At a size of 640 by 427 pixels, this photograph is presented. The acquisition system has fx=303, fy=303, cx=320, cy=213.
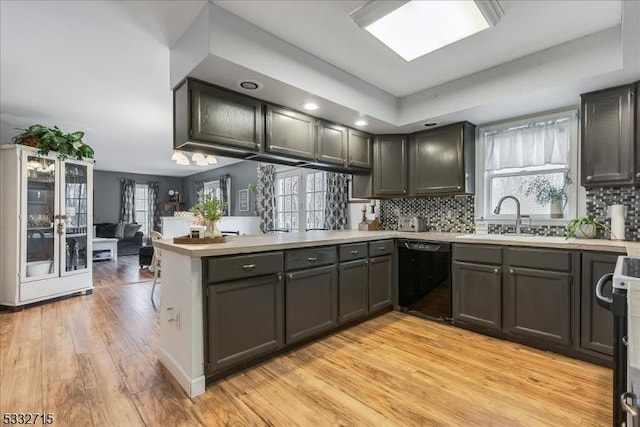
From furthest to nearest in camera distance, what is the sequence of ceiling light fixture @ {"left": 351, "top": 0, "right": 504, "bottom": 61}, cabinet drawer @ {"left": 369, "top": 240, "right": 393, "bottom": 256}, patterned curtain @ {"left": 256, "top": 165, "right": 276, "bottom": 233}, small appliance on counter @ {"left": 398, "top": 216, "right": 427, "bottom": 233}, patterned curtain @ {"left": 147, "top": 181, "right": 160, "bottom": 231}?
patterned curtain @ {"left": 147, "top": 181, "right": 160, "bottom": 231}
patterned curtain @ {"left": 256, "top": 165, "right": 276, "bottom": 233}
small appliance on counter @ {"left": 398, "top": 216, "right": 427, "bottom": 233}
cabinet drawer @ {"left": 369, "top": 240, "right": 393, "bottom": 256}
ceiling light fixture @ {"left": 351, "top": 0, "right": 504, "bottom": 61}

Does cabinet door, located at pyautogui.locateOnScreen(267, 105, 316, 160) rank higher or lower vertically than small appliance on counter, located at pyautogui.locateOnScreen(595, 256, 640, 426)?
higher

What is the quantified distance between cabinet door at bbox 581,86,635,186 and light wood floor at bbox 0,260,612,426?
1505 mm

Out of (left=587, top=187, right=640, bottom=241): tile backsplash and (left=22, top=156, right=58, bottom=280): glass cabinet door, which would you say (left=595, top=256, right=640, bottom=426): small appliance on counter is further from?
(left=22, top=156, right=58, bottom=280): glass cabinet door

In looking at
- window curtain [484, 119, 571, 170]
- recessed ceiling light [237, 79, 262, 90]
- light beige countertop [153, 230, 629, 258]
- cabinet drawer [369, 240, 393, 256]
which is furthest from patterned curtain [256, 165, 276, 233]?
window curtain [484, 119, 571, 170]

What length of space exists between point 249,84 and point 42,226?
3.68 m

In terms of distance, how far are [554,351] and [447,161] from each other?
2028mm

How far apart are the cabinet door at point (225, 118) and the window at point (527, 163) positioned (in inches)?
101

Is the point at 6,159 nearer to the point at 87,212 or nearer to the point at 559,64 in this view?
the point at 87,212

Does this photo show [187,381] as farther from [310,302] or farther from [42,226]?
[42,226]

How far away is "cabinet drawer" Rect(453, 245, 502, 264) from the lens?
2.68 metres

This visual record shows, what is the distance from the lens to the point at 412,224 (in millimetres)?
3713

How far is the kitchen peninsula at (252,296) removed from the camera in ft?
6.27

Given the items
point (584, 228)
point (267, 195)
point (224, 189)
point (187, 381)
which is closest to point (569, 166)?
point (584, 228)

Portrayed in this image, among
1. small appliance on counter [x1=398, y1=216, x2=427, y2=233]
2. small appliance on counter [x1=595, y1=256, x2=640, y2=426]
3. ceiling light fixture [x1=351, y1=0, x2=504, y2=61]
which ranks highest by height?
ceiling light fixture [x1=351, y1=0, x2=504, y2=61]
